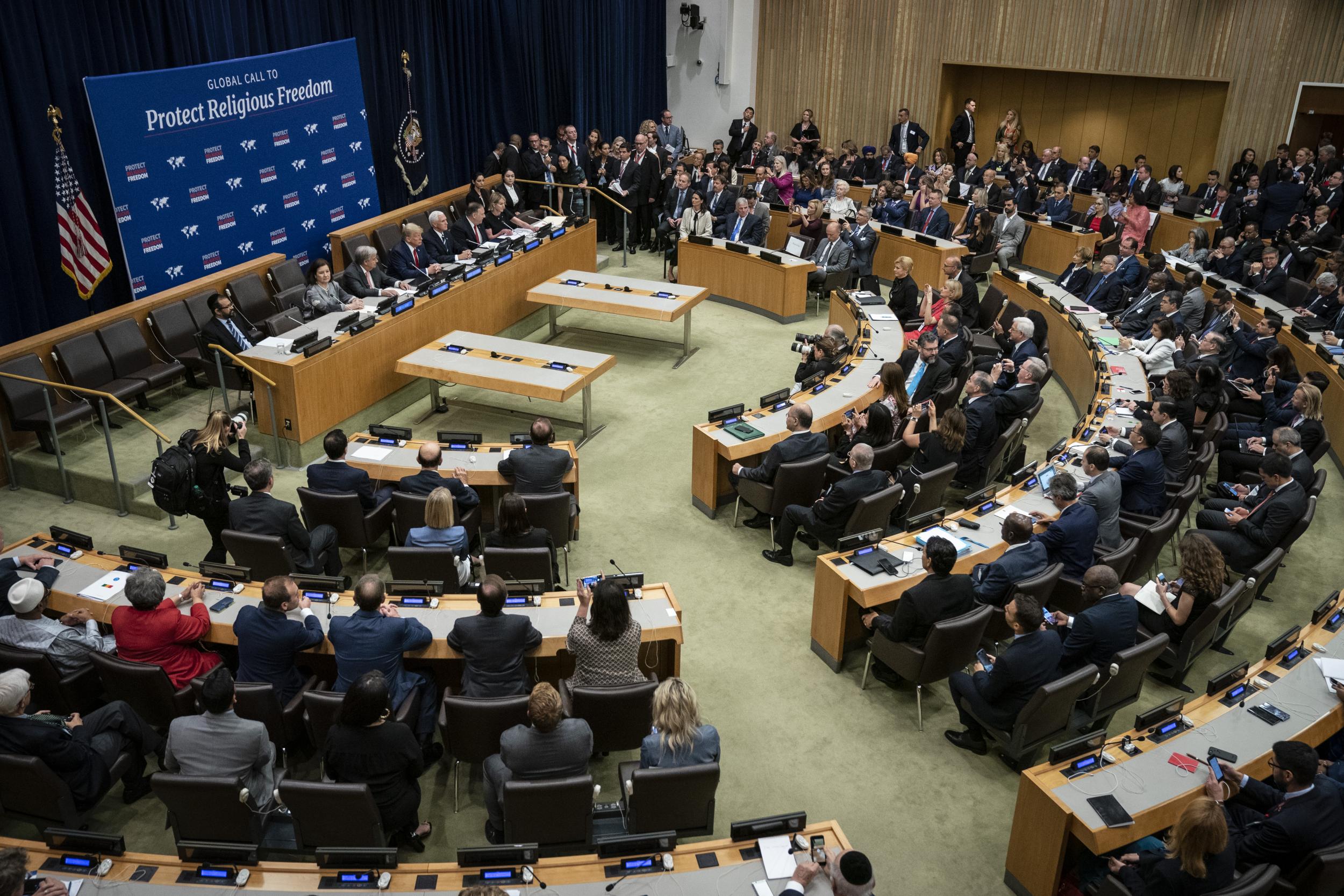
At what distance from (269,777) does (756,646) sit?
11.1ft

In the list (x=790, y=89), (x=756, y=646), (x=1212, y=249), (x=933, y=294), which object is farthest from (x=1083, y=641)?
(x=790, y=89)

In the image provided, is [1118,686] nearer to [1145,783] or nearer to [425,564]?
[1145,783]

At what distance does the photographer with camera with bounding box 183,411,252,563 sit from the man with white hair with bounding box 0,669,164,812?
79.6 inches

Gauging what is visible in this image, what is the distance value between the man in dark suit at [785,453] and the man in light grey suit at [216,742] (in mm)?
4398

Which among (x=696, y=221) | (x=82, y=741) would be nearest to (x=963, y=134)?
(x=696, y=221)

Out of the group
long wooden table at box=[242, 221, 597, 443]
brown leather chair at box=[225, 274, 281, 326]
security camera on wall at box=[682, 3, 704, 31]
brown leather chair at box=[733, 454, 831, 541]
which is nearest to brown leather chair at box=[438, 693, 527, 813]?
brown leather chair at box=[733, 454, 831, 541]

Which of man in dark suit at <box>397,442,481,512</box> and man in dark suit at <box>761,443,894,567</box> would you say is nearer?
man in dark suit at <box>397,442,481,512</box>

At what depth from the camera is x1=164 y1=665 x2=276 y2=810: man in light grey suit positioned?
488cm

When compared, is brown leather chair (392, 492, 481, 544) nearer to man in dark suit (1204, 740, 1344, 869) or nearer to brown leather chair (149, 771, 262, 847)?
brown leather chair (149, 771, 262, 847)

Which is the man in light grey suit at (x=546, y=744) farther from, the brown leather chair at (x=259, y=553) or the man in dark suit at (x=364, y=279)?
the man in dark suit at (x=364, y=279)

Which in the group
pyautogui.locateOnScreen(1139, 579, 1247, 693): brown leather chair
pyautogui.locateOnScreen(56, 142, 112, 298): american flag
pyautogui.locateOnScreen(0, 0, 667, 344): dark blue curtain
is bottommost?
pyautogui.locateOnScreen(1139, 579, 1247, 693): brown leather chair

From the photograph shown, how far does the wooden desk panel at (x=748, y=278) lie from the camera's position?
44.1ft

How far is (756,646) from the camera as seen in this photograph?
24.0 feet

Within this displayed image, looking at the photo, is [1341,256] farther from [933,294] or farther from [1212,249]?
[933,294]
